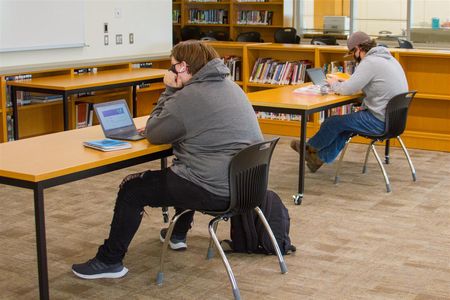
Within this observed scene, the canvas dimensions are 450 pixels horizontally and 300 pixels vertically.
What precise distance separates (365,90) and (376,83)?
0.13 m

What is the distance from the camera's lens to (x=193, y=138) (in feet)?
12.7

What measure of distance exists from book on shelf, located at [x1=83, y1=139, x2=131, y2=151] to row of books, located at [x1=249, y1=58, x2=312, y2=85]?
4534 mm

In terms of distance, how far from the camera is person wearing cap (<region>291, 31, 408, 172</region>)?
19.8 ft

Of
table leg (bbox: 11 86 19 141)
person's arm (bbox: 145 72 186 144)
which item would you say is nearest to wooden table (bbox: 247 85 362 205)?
person's arm (bbox: 145 72 186 144)

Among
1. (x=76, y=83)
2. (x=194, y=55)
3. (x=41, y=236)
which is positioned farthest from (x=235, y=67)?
(x=41, y=236)

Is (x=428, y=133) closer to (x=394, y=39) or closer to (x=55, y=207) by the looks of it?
(x=55, y=207)

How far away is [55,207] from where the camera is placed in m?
5.64

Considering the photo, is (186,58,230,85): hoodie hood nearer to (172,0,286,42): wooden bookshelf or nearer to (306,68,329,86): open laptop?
(306,68,329,86): open laptop

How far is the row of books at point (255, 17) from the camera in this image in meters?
13.2

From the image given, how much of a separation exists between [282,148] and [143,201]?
154 inches

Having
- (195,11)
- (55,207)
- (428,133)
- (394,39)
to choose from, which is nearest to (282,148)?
(428,133)

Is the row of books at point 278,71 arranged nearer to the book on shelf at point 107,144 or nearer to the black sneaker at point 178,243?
the black sneaker at point 178,243

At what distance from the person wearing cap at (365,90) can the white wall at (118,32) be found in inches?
120

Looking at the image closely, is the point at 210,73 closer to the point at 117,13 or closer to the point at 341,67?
the point at 341,67
